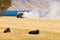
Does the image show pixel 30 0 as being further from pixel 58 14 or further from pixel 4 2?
pixel 4 2

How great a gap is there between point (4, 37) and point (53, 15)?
5093 millimetres

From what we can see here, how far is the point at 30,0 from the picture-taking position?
96.1 feet

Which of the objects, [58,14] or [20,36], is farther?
[58,14]

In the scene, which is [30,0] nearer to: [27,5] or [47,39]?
[27,5]

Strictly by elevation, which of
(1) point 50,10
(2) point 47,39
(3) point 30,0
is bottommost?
(2) point 47,39

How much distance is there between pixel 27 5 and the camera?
28312 millimetres

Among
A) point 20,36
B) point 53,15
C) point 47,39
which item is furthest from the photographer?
point 53,15

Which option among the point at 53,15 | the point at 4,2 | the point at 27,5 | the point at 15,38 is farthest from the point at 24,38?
the point at 27,5

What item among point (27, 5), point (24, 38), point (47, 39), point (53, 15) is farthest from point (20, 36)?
point (27, 5)

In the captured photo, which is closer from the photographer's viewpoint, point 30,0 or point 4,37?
point 4,37

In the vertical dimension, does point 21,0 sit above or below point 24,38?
above

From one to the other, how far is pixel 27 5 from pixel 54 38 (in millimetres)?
24838

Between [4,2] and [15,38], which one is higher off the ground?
[4,2]

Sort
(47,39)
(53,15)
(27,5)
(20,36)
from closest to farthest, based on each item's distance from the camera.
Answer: (47,39) → (20,36) → (53,15) → (27,5)
